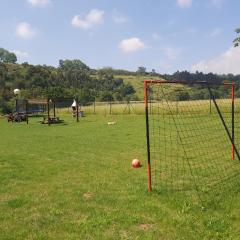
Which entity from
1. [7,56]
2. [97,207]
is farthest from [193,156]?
[7,56]

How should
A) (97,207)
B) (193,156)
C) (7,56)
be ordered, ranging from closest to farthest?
(97,207), (193,156), (7,56)

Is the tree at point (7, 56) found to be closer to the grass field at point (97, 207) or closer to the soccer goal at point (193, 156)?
the soccer goal at point (193, 156)

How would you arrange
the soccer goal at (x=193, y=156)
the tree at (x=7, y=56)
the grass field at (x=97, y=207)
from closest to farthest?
the grass field at (x=97, y=207), the soccer goal at (x=193, y=156), the tree at (x=7, y=56)

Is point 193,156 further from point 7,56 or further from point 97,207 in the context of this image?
point 7,56

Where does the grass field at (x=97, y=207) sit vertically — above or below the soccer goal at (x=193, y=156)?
below

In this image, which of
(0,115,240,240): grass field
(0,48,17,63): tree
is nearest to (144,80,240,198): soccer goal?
(0,115,240,240): grass field

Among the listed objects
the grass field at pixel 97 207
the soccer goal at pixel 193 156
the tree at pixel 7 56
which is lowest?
the grass field at pixel 97 207

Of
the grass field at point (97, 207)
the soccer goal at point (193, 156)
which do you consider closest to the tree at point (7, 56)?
the soccer goal at point (193, 156)

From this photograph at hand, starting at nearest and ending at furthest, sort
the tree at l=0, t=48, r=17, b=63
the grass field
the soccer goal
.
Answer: the grass field → the soccer goal → the tree at l=0, t=48, r=17, b=63

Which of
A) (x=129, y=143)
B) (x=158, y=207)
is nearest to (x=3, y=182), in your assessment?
(x=158, y=207)

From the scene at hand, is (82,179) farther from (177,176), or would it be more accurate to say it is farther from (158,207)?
(158,207)

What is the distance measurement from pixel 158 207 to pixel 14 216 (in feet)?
8.59

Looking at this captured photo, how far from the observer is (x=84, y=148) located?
15.9 meters

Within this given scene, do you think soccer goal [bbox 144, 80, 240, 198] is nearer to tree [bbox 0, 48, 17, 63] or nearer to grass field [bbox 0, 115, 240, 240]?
grass field [bbox 0, 115, 240, 240]
